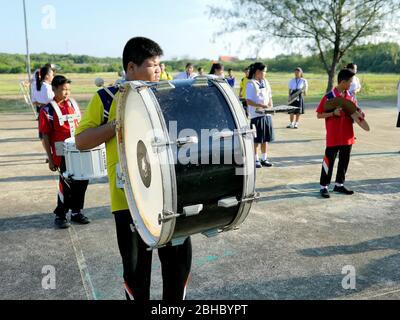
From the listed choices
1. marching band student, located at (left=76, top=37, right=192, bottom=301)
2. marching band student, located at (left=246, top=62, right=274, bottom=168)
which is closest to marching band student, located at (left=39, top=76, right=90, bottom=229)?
marching band student, located at (left=76, top=37, right=192, bottom=301)

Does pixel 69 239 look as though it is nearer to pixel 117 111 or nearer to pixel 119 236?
pixel 119 236

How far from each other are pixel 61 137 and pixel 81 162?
0.56 m

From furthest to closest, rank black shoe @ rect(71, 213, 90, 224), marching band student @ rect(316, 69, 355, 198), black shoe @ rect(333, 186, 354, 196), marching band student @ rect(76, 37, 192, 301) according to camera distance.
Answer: black shoe @ rect(333, 186, 354, 196) < marching band student @ rect(316, 69, 355, 198) < black shoe @ rect(71, 213, 90, 224) < marching band student @ rect(76, 37, 192, 301)

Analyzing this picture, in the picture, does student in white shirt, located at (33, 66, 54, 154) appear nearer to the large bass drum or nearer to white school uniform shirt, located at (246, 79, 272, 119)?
white school uniform shirt, located at (246, 79, 272, 119)

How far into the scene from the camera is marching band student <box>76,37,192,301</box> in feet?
7.88

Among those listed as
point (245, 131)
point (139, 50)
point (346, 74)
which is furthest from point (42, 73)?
point (245, 131)

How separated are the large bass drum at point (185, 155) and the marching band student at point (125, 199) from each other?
0.42 ft

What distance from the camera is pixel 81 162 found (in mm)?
4223

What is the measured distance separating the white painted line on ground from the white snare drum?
62 cm

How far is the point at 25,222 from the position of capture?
184 inches

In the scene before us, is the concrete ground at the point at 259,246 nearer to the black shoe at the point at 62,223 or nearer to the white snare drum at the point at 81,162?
the black shoe at the point at 62,223

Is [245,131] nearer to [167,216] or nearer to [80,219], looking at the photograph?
[167,216]

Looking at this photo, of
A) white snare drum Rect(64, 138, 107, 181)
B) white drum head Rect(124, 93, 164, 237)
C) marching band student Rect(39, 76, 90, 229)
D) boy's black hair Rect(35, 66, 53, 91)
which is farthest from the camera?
boy's black hair Rect(35, 66, 53, 91)

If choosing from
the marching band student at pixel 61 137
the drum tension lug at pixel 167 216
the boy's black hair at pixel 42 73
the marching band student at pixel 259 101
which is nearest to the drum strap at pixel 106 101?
the drum tension lug at pixel 167 216
